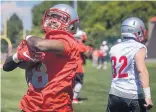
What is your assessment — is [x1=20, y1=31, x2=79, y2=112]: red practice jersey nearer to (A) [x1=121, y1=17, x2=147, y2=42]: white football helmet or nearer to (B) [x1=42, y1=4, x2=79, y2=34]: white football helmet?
(B) [x1=42, y1=4, x2=79, y2=34]: white football helmet

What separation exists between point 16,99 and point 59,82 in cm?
792

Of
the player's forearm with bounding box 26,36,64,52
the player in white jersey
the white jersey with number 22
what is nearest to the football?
the player's forearm with bounding box 26,36,64,52

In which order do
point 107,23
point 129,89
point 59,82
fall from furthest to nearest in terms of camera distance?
point 107,23 → point 129,89 → point 59,82

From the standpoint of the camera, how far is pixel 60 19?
12.2 feet

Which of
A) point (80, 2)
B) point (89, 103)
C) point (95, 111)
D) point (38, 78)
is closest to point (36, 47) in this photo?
point (38, 78)

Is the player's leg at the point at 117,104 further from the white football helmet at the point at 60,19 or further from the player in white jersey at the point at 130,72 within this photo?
the white football helmet at the point at 60,19

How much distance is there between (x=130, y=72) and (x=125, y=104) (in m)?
0.40

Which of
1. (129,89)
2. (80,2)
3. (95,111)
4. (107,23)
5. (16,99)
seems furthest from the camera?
(80,2)

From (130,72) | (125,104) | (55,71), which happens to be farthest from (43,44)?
(125,104)

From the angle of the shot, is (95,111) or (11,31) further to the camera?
(11,31)

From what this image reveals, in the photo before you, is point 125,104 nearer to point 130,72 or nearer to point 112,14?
point 130,72

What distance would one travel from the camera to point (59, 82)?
3.69 m

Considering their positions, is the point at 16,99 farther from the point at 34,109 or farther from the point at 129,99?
the point at 34,109

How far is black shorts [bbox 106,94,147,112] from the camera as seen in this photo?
5.31 meters
